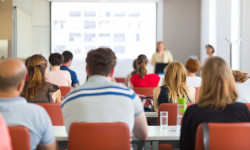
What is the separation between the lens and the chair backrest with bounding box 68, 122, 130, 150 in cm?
225

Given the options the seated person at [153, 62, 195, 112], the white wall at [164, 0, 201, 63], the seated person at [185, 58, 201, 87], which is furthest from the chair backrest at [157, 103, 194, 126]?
the white wall at [164, 0, 201, 63]

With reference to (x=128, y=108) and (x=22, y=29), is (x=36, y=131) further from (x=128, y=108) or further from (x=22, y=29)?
(x=22, y=29)

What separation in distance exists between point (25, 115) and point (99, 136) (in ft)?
1.40

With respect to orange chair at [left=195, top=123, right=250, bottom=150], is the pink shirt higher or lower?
higher

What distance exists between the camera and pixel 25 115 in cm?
212

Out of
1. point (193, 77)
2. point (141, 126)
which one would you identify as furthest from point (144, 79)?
point (141, 126)

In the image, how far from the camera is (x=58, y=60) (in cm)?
587

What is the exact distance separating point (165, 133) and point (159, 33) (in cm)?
941

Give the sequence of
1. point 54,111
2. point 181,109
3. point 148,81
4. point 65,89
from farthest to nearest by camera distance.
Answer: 1. point 148,81
2. point 65,89
3. point 54,111
4. point 181,109

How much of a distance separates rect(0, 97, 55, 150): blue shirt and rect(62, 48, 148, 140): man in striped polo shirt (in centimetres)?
30

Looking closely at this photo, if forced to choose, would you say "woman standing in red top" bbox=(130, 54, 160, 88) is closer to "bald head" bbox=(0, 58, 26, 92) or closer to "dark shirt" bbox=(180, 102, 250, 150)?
"dark shirt" bbox=(180, 102, 250, 150)

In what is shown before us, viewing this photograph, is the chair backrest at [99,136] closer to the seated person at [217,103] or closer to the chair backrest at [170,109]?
the seated person at [217,103]

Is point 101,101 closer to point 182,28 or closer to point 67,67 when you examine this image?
point 67,67

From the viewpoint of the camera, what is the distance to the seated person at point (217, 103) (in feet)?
7.74
